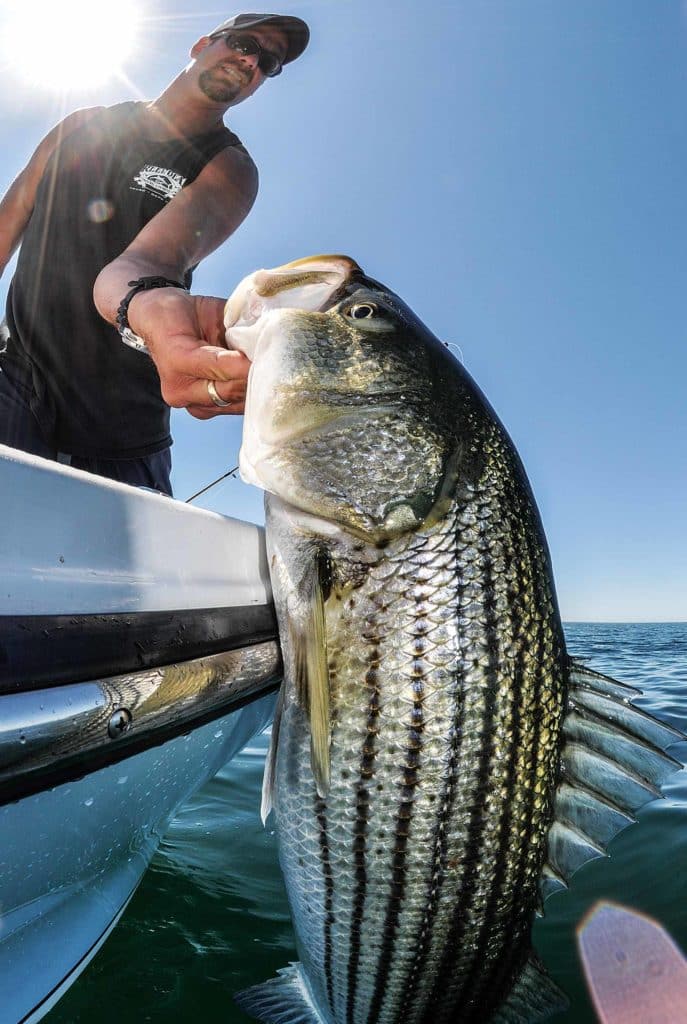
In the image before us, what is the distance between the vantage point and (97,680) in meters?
1.32

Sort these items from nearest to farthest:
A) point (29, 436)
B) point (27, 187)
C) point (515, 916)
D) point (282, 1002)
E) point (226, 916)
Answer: point (515, 916) → point (282, 1002) → point (226, 916) → point (29, 436) → point (27, 187)

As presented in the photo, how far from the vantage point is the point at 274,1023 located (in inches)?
70.5

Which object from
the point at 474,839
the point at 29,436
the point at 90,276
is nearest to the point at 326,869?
the point at 474,839

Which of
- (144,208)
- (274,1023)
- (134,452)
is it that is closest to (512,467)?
(274,1023)

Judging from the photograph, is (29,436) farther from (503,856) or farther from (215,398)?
(503,856)

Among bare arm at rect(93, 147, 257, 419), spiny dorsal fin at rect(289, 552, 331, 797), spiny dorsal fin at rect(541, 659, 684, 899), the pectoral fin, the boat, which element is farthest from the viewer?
bare arm at rect(93, 147, 257, 419)

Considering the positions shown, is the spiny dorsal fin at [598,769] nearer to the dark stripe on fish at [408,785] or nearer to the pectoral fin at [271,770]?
the dark stripe on fish at [408,785]

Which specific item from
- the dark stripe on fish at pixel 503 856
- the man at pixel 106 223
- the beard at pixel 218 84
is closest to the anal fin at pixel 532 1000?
the dark stripe on fish at pixel 503 856

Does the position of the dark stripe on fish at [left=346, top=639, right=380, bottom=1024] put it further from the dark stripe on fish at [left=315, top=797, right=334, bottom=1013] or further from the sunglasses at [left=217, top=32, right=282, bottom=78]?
the sunglasses at [left=217, top=32, right=282, bottom=78]

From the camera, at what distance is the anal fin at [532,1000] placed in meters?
1.73

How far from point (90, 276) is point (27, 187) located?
2.35ft

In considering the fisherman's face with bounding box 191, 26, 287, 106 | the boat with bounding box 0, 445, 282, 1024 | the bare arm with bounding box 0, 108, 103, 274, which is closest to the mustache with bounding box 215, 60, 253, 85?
the fisherman's face with bounding box 191, 26, 287, 106

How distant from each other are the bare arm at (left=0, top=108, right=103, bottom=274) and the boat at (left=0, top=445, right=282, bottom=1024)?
2.51m

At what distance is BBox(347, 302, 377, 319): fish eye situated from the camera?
74.1 inches
